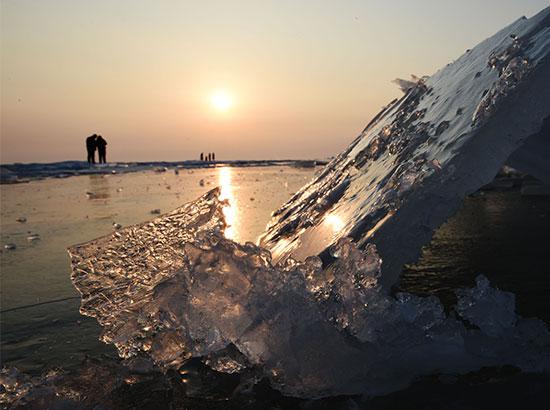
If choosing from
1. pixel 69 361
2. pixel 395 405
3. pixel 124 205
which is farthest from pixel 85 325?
pixel 124 205

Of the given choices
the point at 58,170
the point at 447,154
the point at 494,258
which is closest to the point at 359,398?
the point at 447,154

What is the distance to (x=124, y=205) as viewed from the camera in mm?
6715

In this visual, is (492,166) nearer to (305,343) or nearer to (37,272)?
(305,343)

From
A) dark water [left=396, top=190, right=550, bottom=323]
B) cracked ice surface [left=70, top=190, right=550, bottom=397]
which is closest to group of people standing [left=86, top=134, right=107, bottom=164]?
dark water [left=396, top=190, right=550, bottom=323]

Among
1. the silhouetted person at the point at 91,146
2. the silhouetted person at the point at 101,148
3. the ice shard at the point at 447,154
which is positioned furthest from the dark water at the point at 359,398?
the silhouetted person at the point at 101,148

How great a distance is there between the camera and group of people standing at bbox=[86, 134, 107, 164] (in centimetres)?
2741

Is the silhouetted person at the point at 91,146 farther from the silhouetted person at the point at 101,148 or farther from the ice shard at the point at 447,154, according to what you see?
A: the ice shard at the point at 447,154

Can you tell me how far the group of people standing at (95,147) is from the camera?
2741cm

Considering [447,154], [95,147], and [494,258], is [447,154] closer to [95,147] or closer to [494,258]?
[494,258]

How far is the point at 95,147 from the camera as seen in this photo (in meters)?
28.2

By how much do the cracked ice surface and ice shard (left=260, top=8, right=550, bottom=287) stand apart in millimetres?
131

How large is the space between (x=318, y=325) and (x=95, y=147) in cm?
2917

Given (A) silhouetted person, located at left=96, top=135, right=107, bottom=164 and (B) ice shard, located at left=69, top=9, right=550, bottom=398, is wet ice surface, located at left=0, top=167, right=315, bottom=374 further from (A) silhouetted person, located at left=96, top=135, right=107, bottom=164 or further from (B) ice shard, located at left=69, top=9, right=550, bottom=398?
(A) silhouetted person, located at left=96, top=135, right=107, bottom=164

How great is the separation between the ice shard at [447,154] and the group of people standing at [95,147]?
90.5 ft
